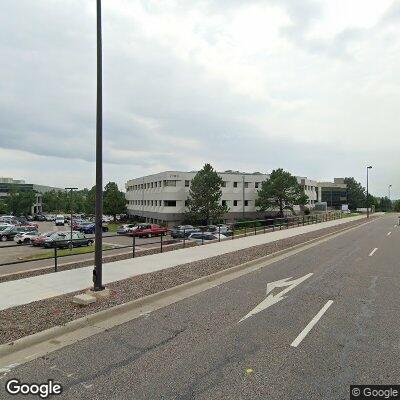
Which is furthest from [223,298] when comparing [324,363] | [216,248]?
[216,248]

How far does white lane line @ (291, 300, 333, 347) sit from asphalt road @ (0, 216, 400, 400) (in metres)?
0.02

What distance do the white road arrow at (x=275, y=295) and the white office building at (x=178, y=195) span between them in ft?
167

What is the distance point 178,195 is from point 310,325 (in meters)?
55.3

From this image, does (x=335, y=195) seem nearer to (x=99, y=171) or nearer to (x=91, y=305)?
(x=99, y=171)

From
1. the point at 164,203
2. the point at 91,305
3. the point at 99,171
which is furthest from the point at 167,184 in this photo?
the point at 91,305

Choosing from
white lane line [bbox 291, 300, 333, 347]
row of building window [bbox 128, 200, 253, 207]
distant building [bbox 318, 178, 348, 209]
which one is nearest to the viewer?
white lane line [bbox 291, 300, 333, 347]

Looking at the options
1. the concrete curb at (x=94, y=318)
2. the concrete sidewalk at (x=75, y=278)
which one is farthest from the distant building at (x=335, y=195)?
the concrete curb at (x=94, y=318)

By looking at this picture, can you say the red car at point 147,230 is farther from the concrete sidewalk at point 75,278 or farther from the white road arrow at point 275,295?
the white road arrow at point 275,295

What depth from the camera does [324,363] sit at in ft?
16.2

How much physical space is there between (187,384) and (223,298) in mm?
4016

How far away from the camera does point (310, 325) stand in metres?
6.46

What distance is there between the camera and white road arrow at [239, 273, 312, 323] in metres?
7.47

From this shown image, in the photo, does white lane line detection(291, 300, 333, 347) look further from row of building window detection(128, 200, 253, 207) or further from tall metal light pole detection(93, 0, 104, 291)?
row of building window detection(128, 200, 253, 207)

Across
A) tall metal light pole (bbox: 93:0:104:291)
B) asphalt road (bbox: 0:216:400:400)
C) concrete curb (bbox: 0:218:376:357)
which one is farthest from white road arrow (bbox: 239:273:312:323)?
tall metal light pole (bbox: 93:0:104:291)
